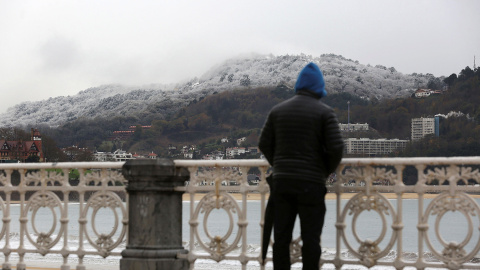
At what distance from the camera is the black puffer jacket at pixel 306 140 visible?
4699mm

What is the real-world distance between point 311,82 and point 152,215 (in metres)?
1.82

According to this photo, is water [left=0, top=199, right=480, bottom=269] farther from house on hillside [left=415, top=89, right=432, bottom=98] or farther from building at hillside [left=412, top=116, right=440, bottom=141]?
house on hillside [left=415, top=89, right=432, bottom=98]

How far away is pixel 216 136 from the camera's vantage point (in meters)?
150

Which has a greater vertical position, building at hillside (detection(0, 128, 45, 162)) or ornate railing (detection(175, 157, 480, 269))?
building at hillside (detection(0, 128, 45, 162))

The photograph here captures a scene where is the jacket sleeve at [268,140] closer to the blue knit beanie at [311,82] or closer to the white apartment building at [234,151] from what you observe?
the blue knit beanie at [311,82]

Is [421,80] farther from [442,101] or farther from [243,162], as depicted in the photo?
[243,162]

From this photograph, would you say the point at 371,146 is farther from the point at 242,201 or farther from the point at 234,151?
the point at 242,201

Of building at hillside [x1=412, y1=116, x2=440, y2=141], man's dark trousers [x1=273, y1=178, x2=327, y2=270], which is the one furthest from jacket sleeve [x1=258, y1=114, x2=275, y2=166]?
building at hillside [x1=412, y1=116, x2=440, y2=141]

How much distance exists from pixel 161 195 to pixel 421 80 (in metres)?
198

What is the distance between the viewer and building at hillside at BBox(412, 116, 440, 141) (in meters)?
120

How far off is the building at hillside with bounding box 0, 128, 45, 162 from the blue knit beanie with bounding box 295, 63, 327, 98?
109076 millimetres

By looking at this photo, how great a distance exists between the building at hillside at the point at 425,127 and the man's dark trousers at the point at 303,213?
4590 inches

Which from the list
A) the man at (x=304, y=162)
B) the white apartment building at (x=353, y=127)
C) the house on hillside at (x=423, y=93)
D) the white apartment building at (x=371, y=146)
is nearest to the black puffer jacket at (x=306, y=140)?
the man at (x=304, y=162)

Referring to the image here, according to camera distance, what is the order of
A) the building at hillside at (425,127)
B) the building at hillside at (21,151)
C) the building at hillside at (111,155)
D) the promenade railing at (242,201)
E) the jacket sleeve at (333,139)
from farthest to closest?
the building at hillside at (111,155)
the building at hillside at (425,127)
the building at hillside at (21,151)
the promenade railing at (242,201)
the jacket sleeve at (333,139)
